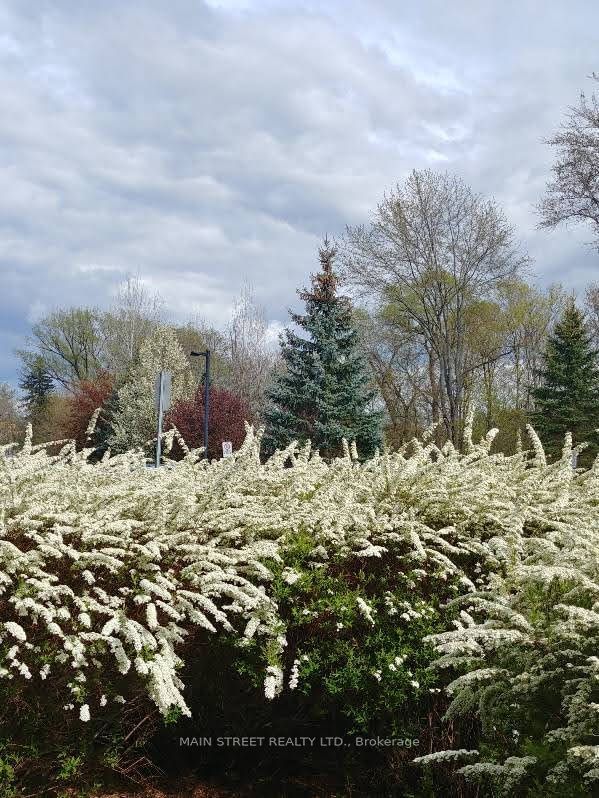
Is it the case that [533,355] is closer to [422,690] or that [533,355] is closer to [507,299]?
[507,299]

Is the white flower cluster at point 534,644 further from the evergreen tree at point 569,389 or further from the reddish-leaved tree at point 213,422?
the evergreen tree at point 569,389

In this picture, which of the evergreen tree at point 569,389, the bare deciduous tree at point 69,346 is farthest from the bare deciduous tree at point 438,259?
the bare deciduous tree at point 69,346

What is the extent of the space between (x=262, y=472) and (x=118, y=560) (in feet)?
5.12

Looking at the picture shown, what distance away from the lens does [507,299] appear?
3316 centimetres

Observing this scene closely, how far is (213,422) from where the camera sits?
1059 inches

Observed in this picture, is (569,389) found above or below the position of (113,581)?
above

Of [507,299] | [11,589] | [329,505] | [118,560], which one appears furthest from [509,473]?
[507,299]

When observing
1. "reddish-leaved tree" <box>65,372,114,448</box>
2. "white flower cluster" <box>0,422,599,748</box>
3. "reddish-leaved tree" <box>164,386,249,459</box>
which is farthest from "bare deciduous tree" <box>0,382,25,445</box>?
"white flower cluster" <box>0,422,599,748</box>

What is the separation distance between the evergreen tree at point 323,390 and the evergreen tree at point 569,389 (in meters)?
7.24

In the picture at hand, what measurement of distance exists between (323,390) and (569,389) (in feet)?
32.8

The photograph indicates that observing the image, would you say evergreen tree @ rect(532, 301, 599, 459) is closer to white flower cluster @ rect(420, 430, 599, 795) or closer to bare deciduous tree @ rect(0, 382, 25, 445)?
white flower cluster @ rect(420, 430, 599, 795)

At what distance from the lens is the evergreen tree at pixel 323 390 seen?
2312 cm

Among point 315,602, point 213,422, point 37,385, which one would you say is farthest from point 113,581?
Answer: point 37,385

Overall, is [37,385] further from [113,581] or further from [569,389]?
[113,581]
